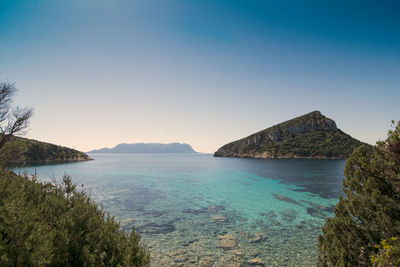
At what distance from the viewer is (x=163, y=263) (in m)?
13.7

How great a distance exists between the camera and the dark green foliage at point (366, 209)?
8219mm

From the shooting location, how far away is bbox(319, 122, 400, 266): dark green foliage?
822 cm

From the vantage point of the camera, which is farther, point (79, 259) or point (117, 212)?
point (117, 212)

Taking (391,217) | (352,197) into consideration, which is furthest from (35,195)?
(391,217)

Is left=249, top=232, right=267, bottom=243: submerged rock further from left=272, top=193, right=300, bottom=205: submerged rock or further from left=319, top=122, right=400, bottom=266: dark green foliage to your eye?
left=272, top=193, right=300, bottom=205: submerged rock

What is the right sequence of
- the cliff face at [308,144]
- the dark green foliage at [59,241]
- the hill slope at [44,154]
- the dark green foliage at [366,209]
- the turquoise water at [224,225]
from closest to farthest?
the dark green foliage at [59,241], the dark green foliage at [366,209], the turquoise water at [224,225], the hill slope at [44,154], the cliff face at [308,144]

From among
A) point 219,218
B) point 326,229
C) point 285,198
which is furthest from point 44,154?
point 326,229

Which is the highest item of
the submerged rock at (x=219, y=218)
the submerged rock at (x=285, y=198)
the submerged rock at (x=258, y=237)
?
the submerged rock at (x=258, y=237)

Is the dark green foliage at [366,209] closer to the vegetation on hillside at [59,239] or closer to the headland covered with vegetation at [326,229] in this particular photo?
the headland covered with vegetation at [326,229]

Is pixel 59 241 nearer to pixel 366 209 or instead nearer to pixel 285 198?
pixel 366 209

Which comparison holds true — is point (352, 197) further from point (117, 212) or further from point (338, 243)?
point (117, 212)

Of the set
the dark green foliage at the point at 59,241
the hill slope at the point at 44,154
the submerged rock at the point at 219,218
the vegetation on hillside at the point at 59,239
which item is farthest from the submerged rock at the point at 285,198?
the hill slope at the point at 44,154

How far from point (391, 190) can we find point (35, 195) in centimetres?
2068

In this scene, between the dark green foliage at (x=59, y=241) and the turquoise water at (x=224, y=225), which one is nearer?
the dark green foliage at (x=59, y=241)
